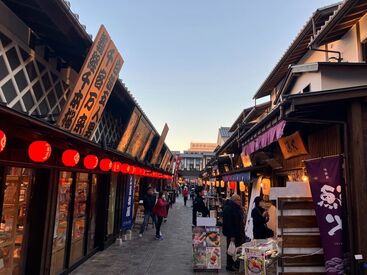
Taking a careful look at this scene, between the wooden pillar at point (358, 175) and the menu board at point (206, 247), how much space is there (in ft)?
→ 13.4

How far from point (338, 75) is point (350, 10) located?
6.42ft

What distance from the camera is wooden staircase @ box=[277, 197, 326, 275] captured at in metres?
6.96

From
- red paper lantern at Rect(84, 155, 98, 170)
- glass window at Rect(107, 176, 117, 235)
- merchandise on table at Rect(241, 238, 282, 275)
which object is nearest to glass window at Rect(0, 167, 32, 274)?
red paper lantern at Rect(84, 155, 98, 170)

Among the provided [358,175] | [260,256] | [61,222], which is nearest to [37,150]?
[61,222]

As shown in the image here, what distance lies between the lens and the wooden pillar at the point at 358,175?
260 inches

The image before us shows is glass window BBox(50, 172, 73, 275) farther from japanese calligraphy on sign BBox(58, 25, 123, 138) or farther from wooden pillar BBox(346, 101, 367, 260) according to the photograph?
wooden pillar BBox(346, 101, 367, 260)

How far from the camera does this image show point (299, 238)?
7055 mm

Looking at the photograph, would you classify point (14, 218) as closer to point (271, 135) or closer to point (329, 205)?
point (271, 135)

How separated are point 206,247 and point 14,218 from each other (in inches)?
217

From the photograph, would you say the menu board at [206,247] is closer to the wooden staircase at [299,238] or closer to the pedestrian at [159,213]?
the wooden staircase at [299,238]

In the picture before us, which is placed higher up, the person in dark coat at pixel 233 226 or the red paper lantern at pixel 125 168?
the red paper lantern at pixel 125 168

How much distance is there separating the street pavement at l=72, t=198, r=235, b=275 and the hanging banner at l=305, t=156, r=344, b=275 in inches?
156

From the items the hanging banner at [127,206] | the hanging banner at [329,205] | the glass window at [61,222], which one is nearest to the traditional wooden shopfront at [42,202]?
the glass window at [61,222]

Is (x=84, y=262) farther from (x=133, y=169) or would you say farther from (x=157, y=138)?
(x=157, y=138)
